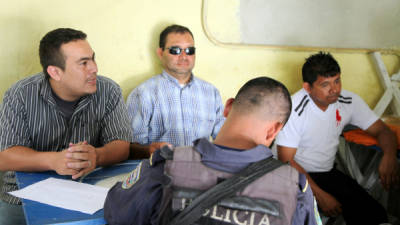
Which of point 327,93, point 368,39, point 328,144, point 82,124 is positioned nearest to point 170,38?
point 82,124

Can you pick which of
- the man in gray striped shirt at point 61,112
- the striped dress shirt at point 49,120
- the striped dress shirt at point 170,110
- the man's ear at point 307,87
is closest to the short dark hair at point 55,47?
the man in gray striped shirt at point 61,112

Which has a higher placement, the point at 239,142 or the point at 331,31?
the point at 331,31

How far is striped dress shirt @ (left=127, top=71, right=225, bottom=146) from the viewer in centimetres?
262

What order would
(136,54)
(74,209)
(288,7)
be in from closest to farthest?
(74,209) < (136,54) < (288,7)

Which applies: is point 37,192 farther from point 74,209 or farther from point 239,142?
point 239,142

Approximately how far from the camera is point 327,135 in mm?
2551

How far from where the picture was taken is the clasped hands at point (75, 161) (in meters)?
1.52

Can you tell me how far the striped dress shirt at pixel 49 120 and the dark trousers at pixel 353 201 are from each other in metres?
1.41

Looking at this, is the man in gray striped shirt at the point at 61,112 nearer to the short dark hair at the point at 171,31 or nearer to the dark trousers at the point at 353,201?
the short dark hair at the point at 171,31

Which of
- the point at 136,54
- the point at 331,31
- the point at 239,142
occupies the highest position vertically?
the point at 331,31

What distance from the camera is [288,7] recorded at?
303 centimetres

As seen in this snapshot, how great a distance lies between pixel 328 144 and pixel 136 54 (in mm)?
1612

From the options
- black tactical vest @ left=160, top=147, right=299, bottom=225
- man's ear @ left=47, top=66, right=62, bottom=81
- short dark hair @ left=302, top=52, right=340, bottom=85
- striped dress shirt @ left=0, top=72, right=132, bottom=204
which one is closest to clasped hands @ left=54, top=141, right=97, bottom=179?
striped dress shirt @ left=0, top=72, right=132, bottom=204

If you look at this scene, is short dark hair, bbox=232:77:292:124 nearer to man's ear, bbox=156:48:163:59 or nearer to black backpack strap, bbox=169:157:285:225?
black backpack strap, bbox=169:157:285:225
